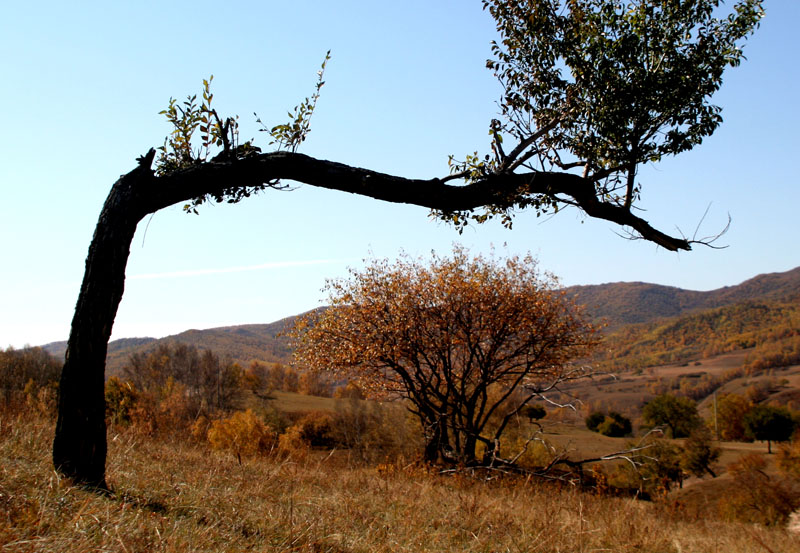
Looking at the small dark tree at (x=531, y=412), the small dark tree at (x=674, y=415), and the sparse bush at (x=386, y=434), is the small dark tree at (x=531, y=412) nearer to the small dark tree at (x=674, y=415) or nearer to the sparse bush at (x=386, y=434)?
the sparse bush at (x=386, y=434)

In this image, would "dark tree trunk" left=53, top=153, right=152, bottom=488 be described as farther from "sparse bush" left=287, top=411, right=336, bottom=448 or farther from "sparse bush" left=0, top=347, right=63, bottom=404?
"sparse bush" left=287, top=411, right=336, bottom=448

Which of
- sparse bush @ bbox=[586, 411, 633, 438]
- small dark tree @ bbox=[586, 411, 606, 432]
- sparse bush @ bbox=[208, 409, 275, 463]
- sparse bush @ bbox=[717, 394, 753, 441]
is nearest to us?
sparse bush @ bbox=[208, 409, 275, 463]

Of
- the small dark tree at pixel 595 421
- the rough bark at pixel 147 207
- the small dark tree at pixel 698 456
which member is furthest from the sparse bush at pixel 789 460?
the small dark tree at pixel 595 421

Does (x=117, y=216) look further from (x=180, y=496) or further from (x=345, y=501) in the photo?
(x=345, y=501)

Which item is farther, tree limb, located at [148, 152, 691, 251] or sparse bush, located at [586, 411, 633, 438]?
sparse bush, located at [586, 411, 633, 438]

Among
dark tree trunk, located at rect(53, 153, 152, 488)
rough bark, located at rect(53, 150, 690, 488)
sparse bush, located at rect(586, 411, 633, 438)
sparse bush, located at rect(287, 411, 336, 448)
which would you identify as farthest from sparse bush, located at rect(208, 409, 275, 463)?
sparse bush, located at rect(586, 411, 633, 438)

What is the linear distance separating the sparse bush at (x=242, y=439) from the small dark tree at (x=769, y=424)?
87028mm

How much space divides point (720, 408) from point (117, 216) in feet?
385

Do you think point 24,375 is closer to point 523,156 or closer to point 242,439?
point 242,439

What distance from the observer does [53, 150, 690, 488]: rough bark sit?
16.8 ft

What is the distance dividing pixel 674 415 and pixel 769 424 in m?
14.4

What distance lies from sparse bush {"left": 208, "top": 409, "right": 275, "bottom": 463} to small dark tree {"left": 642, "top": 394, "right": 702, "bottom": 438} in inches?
3113

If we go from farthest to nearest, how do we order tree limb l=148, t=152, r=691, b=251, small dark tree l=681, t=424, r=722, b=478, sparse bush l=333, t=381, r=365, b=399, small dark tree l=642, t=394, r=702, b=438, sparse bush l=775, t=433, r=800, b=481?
small dark tree l=642, t=394, r=702, b=438
small dark tree l=681, t=424, r=722, b=478
sparse bush l=775, t=433, r=800, b=481
sparse bush l=333, t=381, r=365, b=399
tree limb l=148, t=152, r=691, b=251

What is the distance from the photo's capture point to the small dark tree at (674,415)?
90750 mm
